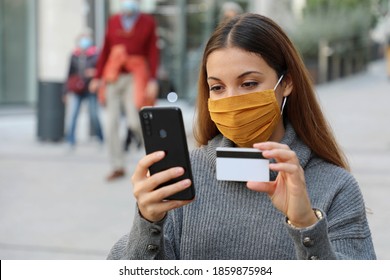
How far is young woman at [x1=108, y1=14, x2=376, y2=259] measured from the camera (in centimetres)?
189

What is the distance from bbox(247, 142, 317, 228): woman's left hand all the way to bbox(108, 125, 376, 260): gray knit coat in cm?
22

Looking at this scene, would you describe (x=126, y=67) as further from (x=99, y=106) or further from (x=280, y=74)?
(x=280, y=74)

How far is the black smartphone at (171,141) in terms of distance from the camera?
166 cm

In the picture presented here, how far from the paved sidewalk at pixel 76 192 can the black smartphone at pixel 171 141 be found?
8.40 ft

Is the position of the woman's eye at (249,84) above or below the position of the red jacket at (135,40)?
above

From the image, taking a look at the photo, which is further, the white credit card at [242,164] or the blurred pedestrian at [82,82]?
the blurred pedestrian at [82,82]

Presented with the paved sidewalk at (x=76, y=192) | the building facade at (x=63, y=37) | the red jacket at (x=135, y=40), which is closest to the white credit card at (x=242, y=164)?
the paved sidewalk at (x=76, y=192)

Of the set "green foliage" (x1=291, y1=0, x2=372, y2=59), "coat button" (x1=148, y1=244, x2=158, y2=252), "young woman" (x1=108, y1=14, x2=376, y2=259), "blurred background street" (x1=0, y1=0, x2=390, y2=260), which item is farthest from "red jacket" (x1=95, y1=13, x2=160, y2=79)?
"green foliage" (x1=291, y1=0, x2=372, y2=59)

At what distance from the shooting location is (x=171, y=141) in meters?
1.67

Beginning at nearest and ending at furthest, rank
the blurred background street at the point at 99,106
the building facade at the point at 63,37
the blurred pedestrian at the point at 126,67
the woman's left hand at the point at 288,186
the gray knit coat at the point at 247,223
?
the woman's left hand at the point at 288,186 → the gray knit coat at the point at 247,223 → the blurred background street at the point at 99,106 → the blurred pedestrian at the point at 126,67 → the building facade at the point at 63,37

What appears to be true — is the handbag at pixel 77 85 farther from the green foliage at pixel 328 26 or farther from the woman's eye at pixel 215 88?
the green foliage at pixel 328 26

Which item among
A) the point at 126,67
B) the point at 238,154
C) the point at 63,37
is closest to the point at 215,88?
the point at 238,154

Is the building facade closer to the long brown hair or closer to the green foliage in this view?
the green foliage
